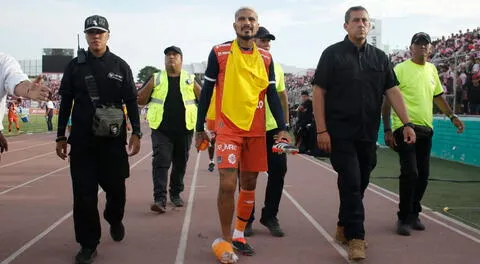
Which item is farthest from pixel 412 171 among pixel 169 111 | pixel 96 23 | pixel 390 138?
pixel 96 23

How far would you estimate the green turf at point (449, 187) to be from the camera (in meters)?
7.10

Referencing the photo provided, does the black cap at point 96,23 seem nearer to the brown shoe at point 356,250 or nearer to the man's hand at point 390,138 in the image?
the brown shoe at point 356,250

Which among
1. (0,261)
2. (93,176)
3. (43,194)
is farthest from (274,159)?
(43,194)

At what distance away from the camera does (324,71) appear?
5.00 m

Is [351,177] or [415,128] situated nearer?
[351,177]

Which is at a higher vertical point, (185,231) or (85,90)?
(85,90)

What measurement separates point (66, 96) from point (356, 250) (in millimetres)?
2790

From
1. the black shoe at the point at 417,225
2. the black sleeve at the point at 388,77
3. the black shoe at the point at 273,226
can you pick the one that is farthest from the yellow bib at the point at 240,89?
the black shoe at the point at 417,225

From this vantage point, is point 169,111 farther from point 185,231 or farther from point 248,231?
point 248,231

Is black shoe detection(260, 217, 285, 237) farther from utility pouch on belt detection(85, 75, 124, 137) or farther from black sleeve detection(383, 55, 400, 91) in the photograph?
utility pouch on belt detection(85, 75, 124, 137)

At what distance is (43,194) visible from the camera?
854cm

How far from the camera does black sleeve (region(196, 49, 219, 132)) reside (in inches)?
192

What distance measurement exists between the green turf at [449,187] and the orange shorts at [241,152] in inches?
111

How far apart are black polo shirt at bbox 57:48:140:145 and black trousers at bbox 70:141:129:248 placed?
0.10m
